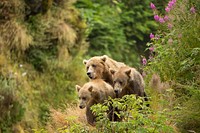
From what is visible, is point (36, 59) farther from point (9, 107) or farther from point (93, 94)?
point (93, 94)

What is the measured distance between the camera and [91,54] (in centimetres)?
2084

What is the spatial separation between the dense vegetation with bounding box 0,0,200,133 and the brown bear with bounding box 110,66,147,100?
10.1 inches

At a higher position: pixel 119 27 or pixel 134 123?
pixel 119 27

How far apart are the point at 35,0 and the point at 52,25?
1.00 metres

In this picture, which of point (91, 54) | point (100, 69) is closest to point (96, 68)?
point (100, 69)

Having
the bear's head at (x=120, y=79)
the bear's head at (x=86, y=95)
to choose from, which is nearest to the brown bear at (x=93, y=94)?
the bear's head at (x=86, y=95)

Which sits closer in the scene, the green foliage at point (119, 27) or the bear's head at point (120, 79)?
the bear's head at point (120, 79)

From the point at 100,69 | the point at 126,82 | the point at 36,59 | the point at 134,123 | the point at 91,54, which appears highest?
the point at 100,69

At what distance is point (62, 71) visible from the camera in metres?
16.8

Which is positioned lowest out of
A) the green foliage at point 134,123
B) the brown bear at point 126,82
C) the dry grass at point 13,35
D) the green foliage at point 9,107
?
the green foliage at point 9,107

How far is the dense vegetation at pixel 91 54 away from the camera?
750 centimetres

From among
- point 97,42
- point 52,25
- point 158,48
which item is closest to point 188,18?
point 158,48

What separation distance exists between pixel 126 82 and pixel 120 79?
0.41ft

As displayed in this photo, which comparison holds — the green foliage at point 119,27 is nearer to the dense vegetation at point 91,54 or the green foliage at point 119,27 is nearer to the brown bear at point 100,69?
the dense vegetation at point 91,54
